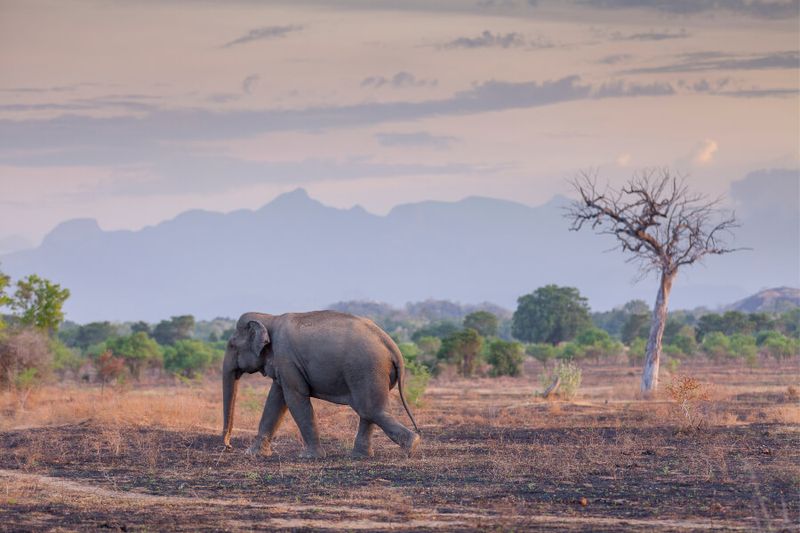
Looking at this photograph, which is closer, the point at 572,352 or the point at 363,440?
the point at 363,440

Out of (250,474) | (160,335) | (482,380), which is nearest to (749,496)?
(250,474)

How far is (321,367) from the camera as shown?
19.4 meters

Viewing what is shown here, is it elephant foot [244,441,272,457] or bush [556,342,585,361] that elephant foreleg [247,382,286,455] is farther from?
bush [556,342,585,361]

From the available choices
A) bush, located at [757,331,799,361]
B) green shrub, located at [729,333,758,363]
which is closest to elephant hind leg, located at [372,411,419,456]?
green shrub, located at [729,333,758,363]

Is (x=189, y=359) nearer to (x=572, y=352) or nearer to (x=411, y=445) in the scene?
(x=572, y=352)

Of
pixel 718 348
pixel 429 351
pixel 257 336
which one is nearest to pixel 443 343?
pixel 429 351

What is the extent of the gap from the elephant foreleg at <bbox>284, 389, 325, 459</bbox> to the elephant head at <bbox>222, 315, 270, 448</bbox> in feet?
3.25

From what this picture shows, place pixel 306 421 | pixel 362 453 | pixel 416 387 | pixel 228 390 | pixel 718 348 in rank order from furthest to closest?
pixel 718 348 < pixel 416 387 < pixel 228 390 < pixel 306 421 < pixel 362 453

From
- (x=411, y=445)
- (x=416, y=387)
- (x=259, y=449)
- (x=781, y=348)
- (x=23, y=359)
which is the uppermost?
(x=781, y=348)

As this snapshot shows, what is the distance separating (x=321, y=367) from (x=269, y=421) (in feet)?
5.04

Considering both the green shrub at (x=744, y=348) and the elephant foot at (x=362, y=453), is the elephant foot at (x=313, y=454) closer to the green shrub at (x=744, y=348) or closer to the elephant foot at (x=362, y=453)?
the elephant foot at (x=362, y=453)

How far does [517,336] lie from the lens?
90438mm

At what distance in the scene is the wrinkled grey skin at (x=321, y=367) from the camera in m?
19.1

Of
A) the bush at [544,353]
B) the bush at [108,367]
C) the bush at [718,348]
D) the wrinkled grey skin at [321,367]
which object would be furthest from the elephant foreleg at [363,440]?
the bush at [544,353]
